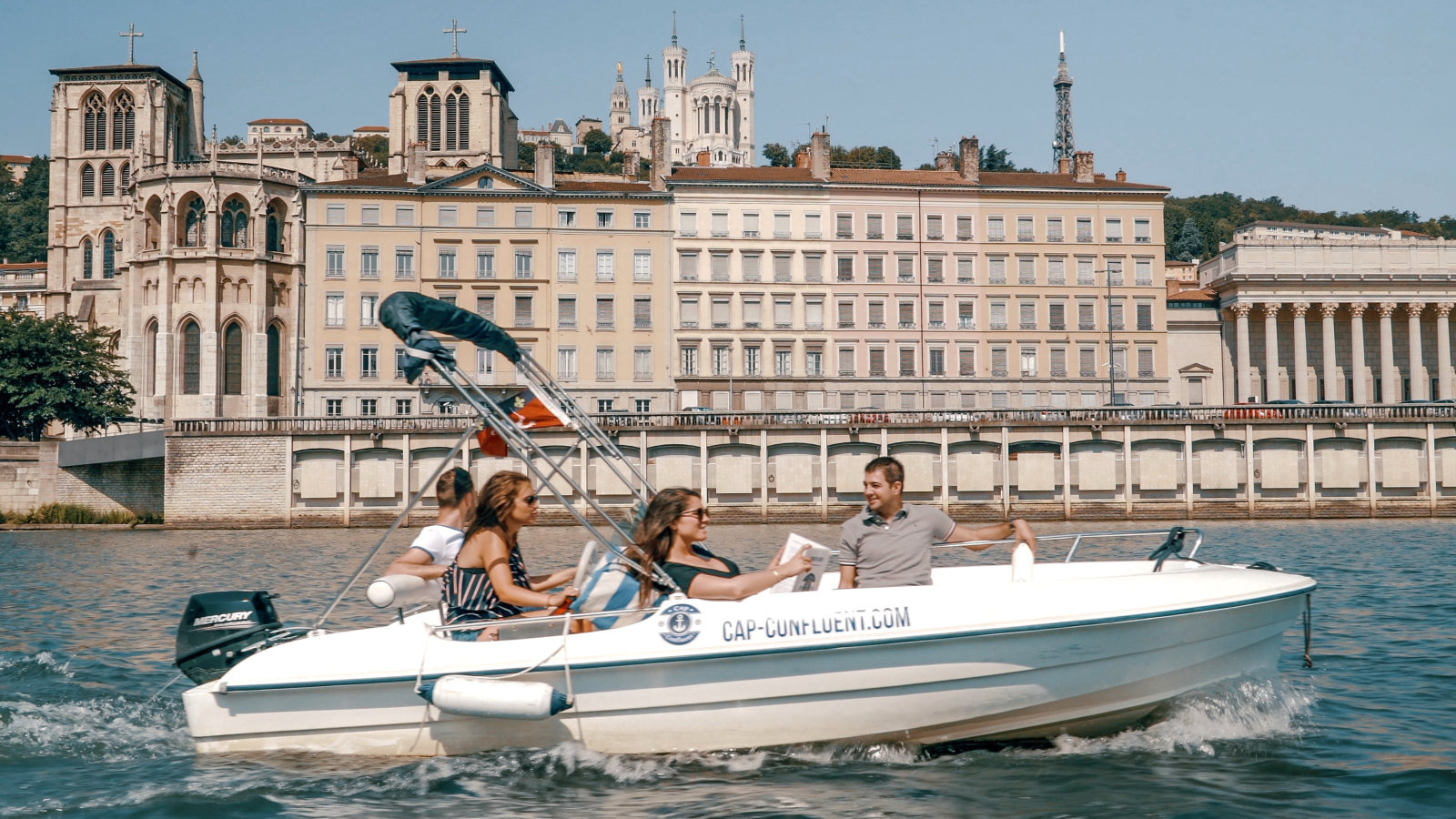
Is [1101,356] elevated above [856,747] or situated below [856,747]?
above

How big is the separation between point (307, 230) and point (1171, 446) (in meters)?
39.4

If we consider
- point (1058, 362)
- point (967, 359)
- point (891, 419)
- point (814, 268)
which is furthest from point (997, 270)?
point (891, 419)

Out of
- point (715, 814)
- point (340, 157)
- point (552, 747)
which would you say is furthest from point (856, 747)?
point (340, 157)

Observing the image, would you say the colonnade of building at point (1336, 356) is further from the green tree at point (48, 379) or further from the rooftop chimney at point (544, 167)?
the green tree at point (48, 379)

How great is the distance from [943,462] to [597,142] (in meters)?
157

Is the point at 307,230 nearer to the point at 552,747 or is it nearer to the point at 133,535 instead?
the point at 133,535

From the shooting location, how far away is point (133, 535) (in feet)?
134

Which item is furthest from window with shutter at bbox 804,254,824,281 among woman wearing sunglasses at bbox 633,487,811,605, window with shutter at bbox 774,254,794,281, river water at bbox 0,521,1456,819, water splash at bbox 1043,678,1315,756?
woman wearing sunglasses at bbox 633,487,811,605

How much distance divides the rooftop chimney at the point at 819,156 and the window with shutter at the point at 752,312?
686cm

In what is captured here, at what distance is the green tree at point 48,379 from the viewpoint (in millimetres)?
53156

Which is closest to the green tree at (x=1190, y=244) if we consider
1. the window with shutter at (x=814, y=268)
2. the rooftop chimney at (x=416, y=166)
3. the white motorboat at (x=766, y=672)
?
the window with shutter at (x=814, y=268)

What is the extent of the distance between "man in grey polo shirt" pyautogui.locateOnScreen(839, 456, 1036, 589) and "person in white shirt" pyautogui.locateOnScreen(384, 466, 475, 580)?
9.57ft

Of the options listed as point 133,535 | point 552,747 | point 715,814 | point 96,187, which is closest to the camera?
point 715,814

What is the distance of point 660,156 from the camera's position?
60.0 m
